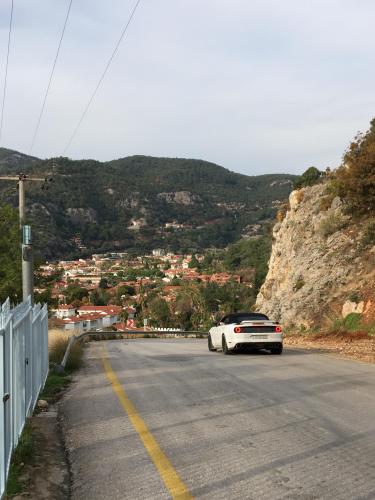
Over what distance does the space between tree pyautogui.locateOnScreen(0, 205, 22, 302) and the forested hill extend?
84.6 m

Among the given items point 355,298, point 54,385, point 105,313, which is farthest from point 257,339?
point 105,313

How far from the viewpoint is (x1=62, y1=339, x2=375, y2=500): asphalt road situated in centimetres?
566

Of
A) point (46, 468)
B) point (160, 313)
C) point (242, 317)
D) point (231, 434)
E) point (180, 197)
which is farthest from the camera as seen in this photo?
point (180, 197)

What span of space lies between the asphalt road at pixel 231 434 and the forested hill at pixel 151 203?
120 m

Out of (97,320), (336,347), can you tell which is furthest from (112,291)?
(336,347)

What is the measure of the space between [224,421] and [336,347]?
46.6 ft

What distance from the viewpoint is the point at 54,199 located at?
133 m

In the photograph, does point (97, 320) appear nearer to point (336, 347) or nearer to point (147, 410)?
point (336, 347)

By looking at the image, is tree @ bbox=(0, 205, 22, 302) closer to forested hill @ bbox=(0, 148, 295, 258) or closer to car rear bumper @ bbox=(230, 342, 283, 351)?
car rear bumper @ bbox=(230, 342, 283, 351)

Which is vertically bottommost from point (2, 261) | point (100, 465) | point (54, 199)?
point (100, 465)

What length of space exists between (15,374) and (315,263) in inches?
1204

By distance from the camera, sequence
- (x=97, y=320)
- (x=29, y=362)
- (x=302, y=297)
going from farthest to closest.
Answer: (x=97, y=320), (x=302, y=297), (x=29, y=362)

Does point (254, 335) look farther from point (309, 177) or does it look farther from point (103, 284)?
point (103, 284)

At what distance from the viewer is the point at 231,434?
7.65m
